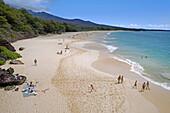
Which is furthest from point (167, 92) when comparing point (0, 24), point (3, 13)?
point (3, 13)

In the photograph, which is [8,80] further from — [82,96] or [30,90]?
[82,96]

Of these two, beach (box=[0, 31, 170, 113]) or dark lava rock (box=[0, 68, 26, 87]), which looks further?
dark lava rock (box=[0, 68, 26, 87])

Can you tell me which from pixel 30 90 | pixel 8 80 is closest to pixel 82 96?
pixel 30 90

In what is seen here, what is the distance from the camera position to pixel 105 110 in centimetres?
805

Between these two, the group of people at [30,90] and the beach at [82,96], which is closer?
the beach at [82,96]

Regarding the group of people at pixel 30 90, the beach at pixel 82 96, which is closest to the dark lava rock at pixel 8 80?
the beach at pixel 82 96

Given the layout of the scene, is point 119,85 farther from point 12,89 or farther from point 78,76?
point 12,89

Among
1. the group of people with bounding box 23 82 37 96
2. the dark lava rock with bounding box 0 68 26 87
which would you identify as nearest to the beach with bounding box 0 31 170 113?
the group of people with bounding box 23 82 37 96

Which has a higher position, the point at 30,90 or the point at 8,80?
the point at 8,80

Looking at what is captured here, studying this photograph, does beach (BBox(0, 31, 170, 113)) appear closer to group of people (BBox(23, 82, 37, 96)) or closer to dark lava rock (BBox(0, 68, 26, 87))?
group of people (BBox(23, 82, 37, 96))

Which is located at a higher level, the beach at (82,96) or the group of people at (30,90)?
the group of people at (30,90)

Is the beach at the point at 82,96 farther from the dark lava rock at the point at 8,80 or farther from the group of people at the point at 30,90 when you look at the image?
the dark lava rock at the point at 8,80

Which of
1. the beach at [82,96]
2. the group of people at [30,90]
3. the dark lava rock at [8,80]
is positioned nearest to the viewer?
the beach at [82,96]

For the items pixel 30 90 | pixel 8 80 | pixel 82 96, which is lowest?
pixel 82 96
